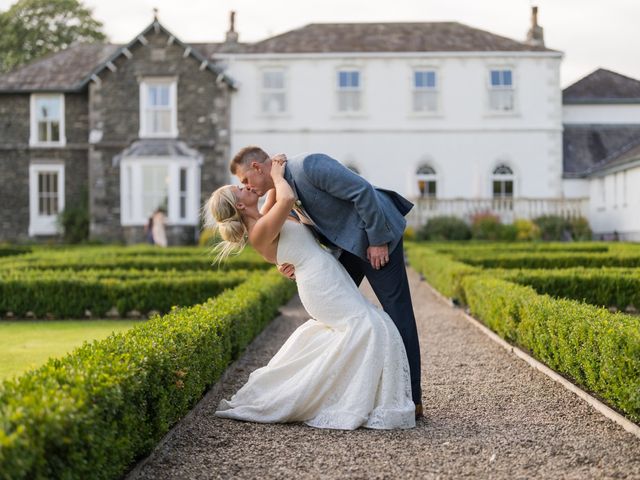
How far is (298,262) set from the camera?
590 centimetres

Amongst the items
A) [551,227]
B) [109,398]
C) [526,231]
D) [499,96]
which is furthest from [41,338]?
[499,96]

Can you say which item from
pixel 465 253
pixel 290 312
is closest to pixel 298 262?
pixel 290 312

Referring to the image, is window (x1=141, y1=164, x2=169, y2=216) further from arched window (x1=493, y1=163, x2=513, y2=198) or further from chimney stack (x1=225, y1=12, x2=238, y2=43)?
arched window (x1=493, y1=163, x2=513, y2=198)

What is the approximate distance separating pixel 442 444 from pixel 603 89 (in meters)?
30.5

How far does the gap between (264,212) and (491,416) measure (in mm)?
2094

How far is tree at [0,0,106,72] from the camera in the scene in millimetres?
43344

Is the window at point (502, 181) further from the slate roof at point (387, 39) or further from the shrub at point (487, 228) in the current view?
the slate roof at point (387, 39)

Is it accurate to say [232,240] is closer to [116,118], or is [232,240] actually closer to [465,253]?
[465,253]

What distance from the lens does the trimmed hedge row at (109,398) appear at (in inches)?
132

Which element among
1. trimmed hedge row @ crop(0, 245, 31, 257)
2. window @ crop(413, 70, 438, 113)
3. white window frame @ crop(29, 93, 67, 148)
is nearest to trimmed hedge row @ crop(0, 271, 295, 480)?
trimmed hedge row @ crop(0, 245, 31, 257)

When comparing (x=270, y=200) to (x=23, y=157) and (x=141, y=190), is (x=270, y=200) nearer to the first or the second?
(x=141, y=190)

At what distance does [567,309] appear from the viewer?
7.12 m

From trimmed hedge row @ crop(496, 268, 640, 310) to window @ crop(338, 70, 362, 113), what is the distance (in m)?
19.5

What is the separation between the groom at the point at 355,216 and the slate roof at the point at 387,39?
25419 millimetres
